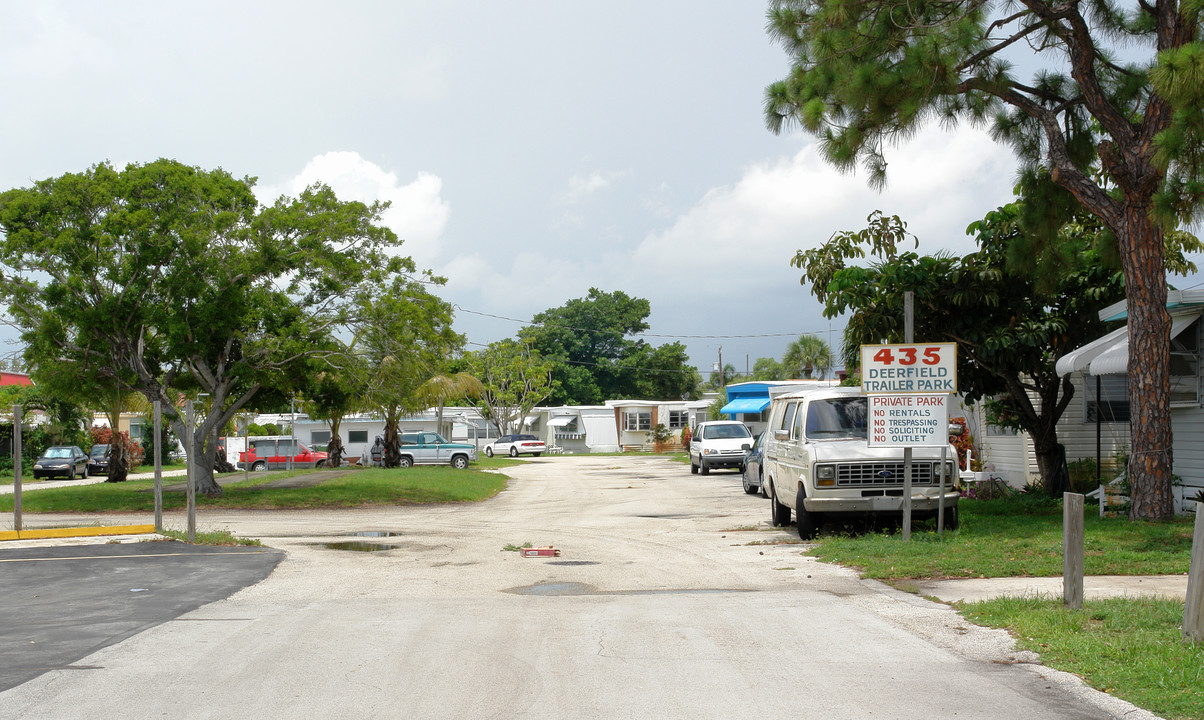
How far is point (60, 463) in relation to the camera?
37.7 m

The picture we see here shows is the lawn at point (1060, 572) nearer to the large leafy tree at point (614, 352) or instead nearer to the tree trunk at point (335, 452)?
the tree trunk at point (335, 452)

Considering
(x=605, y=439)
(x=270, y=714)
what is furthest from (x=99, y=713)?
(x=605, y=439)

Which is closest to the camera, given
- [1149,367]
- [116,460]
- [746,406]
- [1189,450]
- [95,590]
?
[95,590]

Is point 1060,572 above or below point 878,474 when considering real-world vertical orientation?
below

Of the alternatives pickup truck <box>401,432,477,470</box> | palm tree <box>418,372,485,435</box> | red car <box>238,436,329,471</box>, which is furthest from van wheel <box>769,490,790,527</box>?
red car <box>238,436,329,471</box>

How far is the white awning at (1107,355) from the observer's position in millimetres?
14289

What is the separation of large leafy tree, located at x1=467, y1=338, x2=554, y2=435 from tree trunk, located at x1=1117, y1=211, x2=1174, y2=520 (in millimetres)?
49889

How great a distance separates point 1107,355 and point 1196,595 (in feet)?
30.0

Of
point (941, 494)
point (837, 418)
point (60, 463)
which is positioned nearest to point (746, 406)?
point (60, 463)

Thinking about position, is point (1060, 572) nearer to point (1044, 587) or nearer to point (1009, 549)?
point (1044, 587)

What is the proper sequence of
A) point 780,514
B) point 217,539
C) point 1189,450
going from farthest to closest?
point 780,514
point 1189,450
point 217,539

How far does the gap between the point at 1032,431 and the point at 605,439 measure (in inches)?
1807

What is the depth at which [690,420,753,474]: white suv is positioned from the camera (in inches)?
1304

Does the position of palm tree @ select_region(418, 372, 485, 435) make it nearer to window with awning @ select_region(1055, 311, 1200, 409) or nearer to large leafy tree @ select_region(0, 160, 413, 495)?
large leafy tree @ select_region(0, 160, 413, 495)
